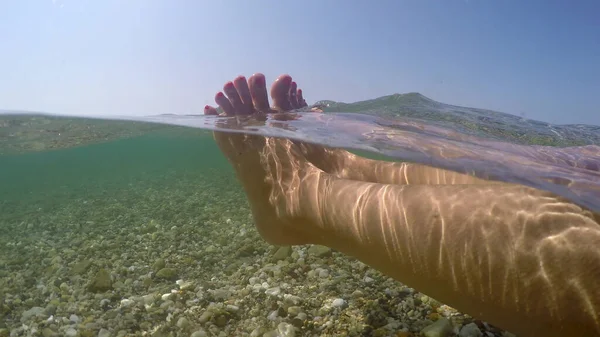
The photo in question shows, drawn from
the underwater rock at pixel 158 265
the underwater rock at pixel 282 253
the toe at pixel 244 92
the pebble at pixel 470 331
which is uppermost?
the toe at pixel 244 92

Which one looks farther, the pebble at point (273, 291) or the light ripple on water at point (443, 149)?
the pebble at point (273, 291)

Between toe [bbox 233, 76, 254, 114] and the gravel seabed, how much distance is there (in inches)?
83.1

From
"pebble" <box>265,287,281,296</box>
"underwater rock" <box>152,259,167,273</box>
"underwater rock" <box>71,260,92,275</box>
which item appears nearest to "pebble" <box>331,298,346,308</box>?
"pebble" <box>265,287,281,296</box>

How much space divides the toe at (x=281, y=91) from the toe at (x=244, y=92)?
45cm

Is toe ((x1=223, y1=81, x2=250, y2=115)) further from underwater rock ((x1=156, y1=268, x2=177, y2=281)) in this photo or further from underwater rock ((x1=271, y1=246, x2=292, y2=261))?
underwater rock ((x1=156, y1=268, x2=177, y2=281))

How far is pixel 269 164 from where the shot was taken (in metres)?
4.80

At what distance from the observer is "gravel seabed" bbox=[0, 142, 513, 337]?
3180 mm

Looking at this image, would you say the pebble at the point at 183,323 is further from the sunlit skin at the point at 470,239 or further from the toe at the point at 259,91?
the toe at the point at 259,91

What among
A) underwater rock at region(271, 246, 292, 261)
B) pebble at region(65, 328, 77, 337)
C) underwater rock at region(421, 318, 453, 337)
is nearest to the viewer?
underwater rock at region(421, 318, 453, 337)

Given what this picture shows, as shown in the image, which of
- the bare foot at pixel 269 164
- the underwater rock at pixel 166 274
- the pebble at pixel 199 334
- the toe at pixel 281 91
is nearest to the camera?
the pebble at pixel 199 334

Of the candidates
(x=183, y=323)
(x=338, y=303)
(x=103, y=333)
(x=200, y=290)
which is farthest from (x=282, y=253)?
(x=103, y=333)

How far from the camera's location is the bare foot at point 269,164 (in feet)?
13.9

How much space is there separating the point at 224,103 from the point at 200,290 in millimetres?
2662

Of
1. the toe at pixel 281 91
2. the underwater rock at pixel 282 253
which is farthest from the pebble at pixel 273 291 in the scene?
the toe at pixel 281 91
